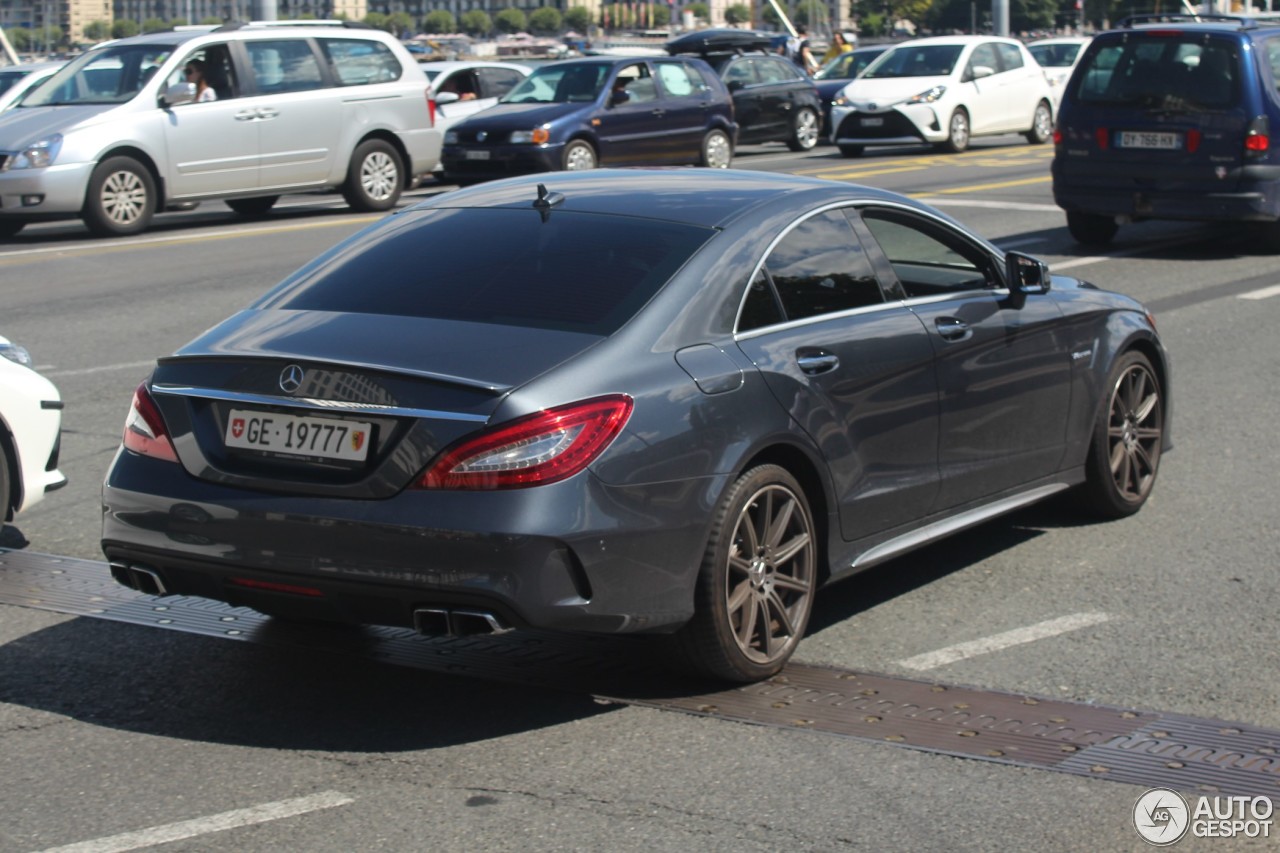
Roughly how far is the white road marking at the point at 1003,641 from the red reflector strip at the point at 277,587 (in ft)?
5.86

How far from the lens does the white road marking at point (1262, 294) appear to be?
43.7 ft

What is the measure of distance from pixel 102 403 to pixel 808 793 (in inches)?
236

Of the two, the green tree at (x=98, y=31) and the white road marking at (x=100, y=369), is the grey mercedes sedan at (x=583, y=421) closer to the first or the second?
the white road marking at (x=100, y=369)

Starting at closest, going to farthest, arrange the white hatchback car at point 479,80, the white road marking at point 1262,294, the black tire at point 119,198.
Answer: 1. the white road marking at point 1262,294
2. the black tire at point 119,198
3. the white hatchback car at point 479,80

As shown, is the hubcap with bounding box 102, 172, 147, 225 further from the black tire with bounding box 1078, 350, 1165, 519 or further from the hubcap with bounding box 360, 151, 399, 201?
the black tire with bounding box 1078, 350, 1165, 519

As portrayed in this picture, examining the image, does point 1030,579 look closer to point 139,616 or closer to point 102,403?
point 139,616

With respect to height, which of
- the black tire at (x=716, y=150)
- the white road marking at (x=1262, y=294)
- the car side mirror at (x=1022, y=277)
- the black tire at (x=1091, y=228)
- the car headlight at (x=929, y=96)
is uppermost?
the car headlight at (x=929, y=96)

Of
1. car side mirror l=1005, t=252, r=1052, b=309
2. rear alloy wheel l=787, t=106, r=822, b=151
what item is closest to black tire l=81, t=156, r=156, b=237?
car side mirror l=1005, t=252, r=1052, b=309

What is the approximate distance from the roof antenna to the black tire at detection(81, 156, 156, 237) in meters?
12.6

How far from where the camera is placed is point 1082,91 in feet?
50.4

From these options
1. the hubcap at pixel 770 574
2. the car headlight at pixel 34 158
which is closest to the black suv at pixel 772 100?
the car headlight at pixel 34 158

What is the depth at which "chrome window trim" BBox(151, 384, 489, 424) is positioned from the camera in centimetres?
458

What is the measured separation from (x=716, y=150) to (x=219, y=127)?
833 cm

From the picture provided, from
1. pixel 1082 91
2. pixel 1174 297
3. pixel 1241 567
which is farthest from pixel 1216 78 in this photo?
pixel 1241 567
